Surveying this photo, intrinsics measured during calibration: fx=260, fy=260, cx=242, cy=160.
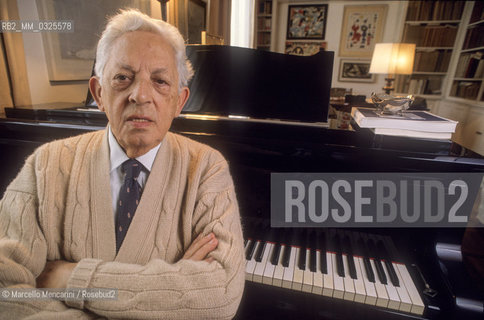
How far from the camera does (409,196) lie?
80cm

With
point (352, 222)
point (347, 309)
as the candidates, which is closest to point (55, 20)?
point (352, 222)

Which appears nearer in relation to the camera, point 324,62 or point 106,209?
point 106,209

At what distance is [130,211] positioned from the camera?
0.61 meters

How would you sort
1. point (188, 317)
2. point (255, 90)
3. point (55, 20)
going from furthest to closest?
point (255, 90) < point (55, 20) < point (188, 317)

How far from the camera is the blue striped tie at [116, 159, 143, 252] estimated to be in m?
0.61

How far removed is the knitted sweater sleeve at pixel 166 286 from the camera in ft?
1.77

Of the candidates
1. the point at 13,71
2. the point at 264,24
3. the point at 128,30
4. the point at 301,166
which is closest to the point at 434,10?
the point at 264,24

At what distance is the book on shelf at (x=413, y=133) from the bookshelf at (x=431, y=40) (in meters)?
4.40

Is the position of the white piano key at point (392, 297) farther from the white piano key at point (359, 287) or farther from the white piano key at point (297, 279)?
the white piano key at point (297, 279)

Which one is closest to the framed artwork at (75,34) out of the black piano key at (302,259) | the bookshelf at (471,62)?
the black piano key at (302,259)

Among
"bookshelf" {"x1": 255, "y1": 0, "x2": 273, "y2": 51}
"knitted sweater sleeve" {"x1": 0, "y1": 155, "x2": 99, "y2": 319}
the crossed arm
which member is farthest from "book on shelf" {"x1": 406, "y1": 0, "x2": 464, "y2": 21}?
"knitted sweater sleeve" {"x1": 0, "y1": 155, "x2": 99, "y2": 319}

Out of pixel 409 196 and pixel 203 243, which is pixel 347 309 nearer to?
pixel 409 196

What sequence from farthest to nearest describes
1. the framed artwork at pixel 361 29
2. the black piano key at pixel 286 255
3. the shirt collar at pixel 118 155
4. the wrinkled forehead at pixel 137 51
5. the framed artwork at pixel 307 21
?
1. the framed artwork at pixel 307 21
2. the framed artwork at pixel 361 29
3. the black piano key at pixel 286 255
4. the shirt collar at pixel 118 155
5. the wrinkled forehead at pixel 137 51

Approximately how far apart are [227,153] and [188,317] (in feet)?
1.53
